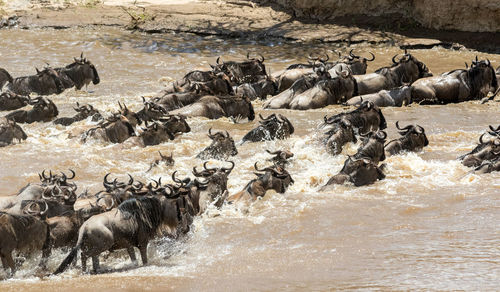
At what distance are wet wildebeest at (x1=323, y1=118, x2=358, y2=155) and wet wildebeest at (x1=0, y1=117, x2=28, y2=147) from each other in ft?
14.0

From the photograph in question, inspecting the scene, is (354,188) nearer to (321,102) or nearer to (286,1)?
(321,102)

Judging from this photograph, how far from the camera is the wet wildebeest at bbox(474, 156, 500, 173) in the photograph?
29.9ft

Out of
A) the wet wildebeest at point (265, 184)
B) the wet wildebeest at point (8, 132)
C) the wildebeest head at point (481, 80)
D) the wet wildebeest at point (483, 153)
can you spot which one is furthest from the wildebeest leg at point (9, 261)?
the wildebeest head at point (481, 80)

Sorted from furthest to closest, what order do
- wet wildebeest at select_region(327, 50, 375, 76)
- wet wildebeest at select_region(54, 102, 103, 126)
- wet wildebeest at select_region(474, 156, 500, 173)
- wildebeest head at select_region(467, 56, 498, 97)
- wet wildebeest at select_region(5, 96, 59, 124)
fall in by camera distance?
wet wildebeest at select_region(327, 50, 375, 76) < wildebeest head at select_region(467, 56, 498, 97) < wet wildebeest at select_region(5, 96, 59, 124) < wet wildebeest at select_region(54, 102, 103, 126) < wet wildebeest at select_region(474, 156, 500, 173)

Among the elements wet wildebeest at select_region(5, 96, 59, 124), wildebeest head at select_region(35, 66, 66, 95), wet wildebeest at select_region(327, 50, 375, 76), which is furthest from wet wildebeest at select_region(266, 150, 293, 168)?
wildebeest head at select_region(35, 66, 66, 95)

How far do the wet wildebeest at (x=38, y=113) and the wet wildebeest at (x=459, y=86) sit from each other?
601cm

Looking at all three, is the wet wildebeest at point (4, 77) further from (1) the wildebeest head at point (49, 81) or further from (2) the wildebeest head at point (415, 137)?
(2) the wildebeest head at point (415, 137)

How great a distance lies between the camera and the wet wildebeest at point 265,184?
8.51m

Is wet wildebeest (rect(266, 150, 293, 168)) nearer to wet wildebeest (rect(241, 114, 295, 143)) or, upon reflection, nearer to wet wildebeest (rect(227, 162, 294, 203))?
wet wildebeest (rect(227, 162, 294, 203))

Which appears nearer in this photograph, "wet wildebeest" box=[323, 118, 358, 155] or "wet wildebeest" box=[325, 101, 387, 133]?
"wet wildebeest" box=[323, 118, 358, 155]

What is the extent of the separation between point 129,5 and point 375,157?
544 inches

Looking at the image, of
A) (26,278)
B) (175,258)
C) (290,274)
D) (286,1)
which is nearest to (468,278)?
(290,274)

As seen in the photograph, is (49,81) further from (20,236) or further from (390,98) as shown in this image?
(20,236)

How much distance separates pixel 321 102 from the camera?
13.4 m
